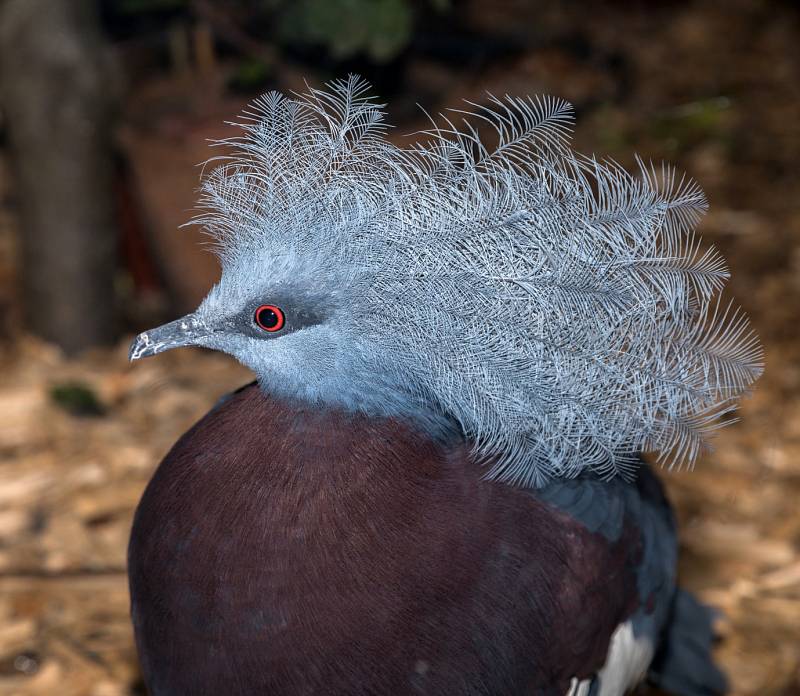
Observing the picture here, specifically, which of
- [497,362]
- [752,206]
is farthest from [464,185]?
[752,206]

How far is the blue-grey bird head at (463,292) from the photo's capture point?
1249mm

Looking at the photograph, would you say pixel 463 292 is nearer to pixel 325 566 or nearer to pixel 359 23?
pixel 325 566

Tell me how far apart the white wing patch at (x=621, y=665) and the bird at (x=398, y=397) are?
0.16 meters

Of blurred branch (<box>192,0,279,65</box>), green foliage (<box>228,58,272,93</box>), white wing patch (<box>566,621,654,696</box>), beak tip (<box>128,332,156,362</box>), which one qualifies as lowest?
white wing patch (<box>566,621,654,696</box>)

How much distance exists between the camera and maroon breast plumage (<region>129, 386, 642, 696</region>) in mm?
1249

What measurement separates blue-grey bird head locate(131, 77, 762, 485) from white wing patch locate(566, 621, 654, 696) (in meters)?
0.36

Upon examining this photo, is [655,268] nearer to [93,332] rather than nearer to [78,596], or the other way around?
[78,596]

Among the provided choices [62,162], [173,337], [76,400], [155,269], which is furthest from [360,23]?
[173,337]

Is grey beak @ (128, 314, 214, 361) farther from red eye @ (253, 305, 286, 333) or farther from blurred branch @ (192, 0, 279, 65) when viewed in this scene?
blurred branch @ (192, 0, 279, 65)

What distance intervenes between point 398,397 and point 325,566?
0.24m

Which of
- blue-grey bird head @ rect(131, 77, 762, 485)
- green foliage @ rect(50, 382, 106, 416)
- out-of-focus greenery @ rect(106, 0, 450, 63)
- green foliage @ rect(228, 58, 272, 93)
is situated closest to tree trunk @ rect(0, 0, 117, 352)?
green foliage @ rect(50, 382, 106, 416)

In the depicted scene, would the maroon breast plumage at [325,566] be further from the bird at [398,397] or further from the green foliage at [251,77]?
the green foliage at [251,77]

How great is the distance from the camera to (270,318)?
1.25 m

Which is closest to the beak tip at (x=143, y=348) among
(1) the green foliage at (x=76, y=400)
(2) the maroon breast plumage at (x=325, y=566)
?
(2) the maroon breast plumage at (x=325, y=566)
